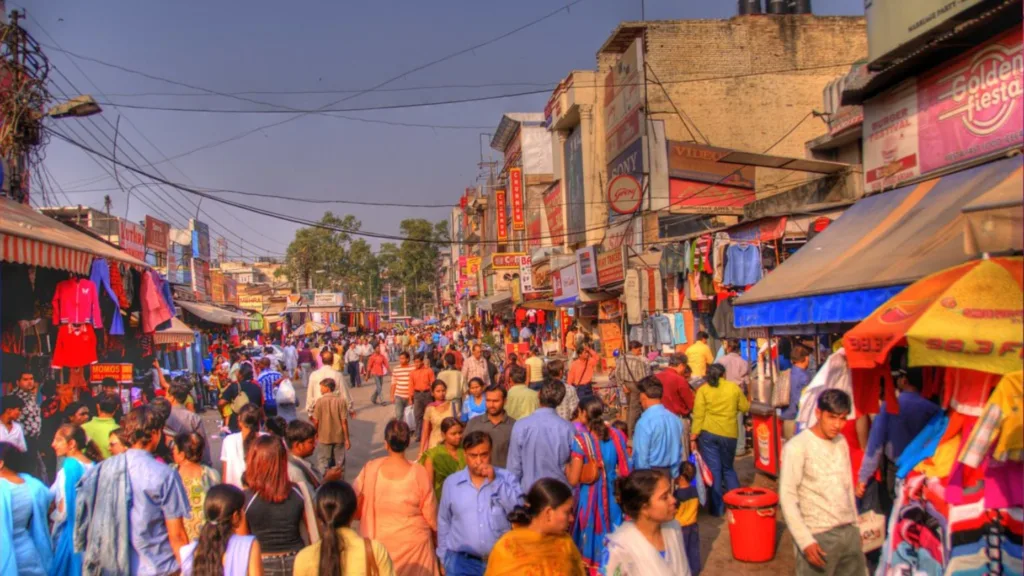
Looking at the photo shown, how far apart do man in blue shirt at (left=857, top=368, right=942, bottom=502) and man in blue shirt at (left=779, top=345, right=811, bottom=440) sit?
410 centimetres

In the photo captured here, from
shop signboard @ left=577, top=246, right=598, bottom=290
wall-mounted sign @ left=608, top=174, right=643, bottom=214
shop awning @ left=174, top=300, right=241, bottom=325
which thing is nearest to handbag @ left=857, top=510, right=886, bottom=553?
shop signboard @ left=577, top=246, right=598, bottom=290

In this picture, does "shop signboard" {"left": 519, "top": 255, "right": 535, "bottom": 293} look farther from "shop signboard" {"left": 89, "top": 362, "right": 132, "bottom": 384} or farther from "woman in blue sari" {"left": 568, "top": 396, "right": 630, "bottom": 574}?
"woman in blue sari" {"left": 568, "top": 396, "right": 630, "bottom": 574}

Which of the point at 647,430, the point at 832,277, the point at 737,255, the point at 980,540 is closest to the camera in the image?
the point at 980,540

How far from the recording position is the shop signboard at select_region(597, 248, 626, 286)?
19500 mm

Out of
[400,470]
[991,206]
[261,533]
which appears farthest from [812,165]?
[261,533]

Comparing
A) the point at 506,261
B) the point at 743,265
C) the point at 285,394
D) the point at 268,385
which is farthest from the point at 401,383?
the point at 506,261

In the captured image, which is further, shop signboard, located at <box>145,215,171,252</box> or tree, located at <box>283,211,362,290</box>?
tree, located at <box>283,211,362,290</box>

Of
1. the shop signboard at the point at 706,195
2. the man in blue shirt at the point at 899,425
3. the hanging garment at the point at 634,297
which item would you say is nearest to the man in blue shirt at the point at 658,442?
the man in blue shirt at the point at 899,425

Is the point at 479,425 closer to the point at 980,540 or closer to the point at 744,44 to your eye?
the point at 980,540

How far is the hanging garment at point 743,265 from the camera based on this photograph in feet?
41.8

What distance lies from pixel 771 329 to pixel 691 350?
13.8 feet

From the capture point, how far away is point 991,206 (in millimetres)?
4246

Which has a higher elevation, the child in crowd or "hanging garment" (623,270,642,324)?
"hanging garment" (623,270,642,324)

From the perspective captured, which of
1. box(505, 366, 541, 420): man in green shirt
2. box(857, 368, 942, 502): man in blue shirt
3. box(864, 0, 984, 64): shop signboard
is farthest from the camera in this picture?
box(864, 0, 984, 64): shop signboard
